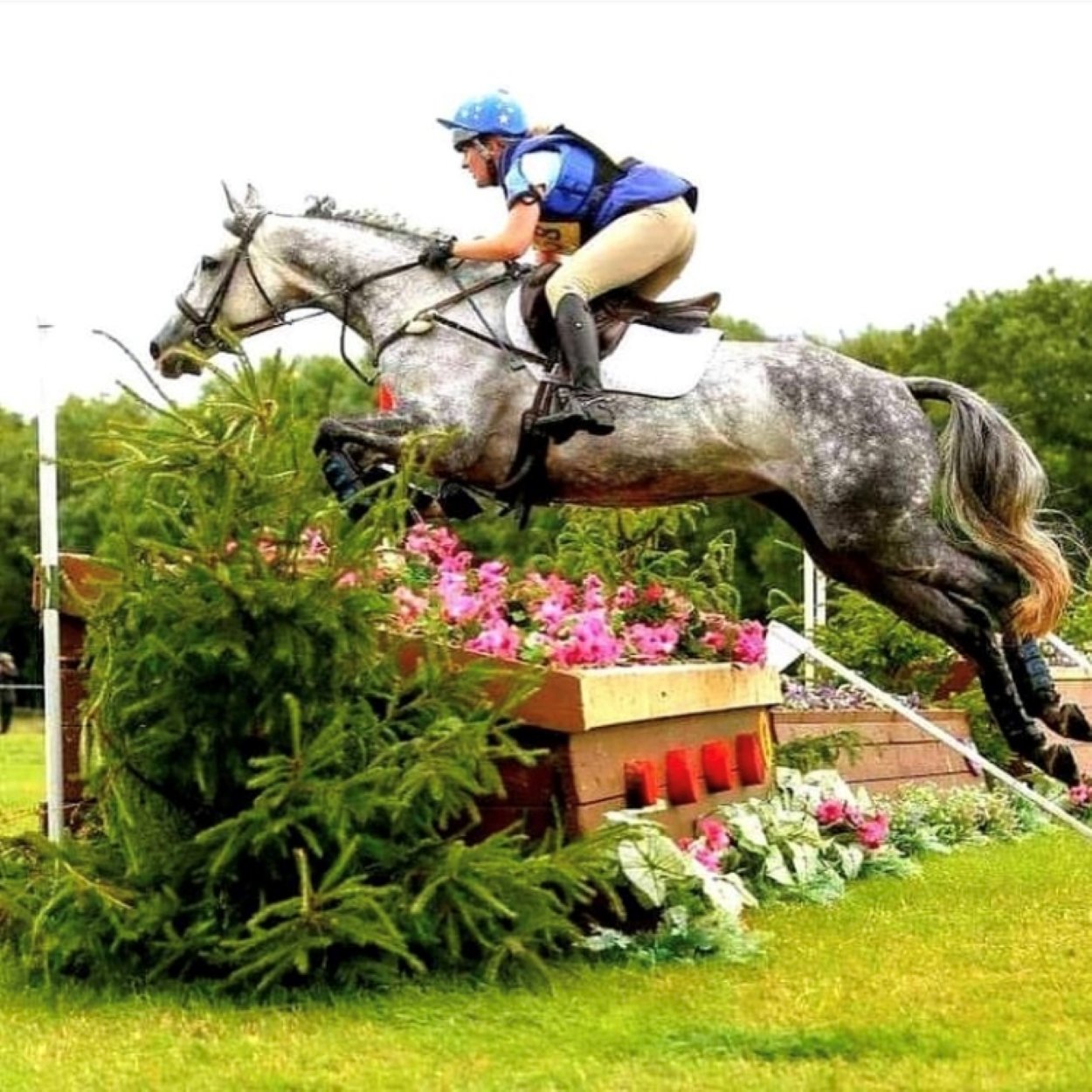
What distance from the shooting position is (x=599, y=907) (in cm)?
540

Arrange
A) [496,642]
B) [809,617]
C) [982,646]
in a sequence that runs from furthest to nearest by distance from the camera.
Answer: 1. [809,617]
2. [982,646]
3. [496,642]

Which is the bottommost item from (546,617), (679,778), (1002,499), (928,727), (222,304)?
(679,778)

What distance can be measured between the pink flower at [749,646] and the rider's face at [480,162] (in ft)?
5.94

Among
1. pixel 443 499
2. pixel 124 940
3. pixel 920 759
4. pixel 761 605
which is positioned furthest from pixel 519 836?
pixel 761 605

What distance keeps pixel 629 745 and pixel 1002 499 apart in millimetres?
1786

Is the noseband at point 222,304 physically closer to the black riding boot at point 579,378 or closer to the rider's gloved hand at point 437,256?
the rider's gloved hand at point 437,256

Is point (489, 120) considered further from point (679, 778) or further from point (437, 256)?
point (679, 778)

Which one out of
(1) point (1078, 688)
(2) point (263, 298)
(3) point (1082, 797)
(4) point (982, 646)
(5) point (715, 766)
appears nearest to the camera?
(5) point (715, 766)

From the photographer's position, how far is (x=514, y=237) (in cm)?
603

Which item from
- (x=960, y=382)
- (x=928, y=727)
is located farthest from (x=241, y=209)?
(x=960, y=382)

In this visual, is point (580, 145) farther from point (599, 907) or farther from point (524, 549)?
point (524, 549)

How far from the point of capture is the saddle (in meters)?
6.20

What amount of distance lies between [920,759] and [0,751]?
33.0 ft

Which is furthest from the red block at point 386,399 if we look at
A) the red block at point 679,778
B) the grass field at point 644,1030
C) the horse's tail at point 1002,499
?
the grass field at point 644,1030
